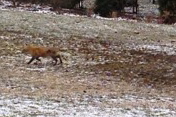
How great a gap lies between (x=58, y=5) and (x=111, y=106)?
39976 mm

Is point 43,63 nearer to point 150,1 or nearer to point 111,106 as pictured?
point 111,106

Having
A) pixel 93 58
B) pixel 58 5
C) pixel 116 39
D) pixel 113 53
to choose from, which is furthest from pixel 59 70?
pixel 58 5

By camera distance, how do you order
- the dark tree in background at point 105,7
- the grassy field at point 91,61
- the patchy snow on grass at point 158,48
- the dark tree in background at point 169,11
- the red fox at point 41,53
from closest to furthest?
the grassy field at point 91,61 → the red fox at point 41,53 → the patchy snow on grass at point 158,48 → the dark tree in background at point 169,11 → the dark tree in background at point 105,7

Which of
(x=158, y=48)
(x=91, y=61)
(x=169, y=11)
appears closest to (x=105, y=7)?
(x=169, y=11)

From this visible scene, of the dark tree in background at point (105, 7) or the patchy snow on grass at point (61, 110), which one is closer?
the patchy snow on grass at point (61, 110)

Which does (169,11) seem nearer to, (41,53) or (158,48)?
(158,48)

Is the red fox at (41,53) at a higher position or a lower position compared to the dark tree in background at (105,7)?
higher

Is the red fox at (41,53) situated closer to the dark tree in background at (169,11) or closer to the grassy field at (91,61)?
the grassy field at (91,61)

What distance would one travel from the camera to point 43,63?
66.2ft

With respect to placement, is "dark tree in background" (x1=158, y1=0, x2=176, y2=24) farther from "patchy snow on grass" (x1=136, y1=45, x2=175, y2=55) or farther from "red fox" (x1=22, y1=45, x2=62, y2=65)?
"red fox" (x1=22, y1=45, x2=62, y2=65)

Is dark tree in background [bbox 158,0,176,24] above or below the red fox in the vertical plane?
below

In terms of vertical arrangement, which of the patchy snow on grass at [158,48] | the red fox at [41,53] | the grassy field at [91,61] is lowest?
the patchy snow on grass at [158,48]

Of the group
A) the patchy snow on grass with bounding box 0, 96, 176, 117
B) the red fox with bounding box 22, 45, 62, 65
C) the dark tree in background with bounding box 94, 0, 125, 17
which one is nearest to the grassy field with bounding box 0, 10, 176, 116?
the red fox with bounding box 22, 45, 62, 65

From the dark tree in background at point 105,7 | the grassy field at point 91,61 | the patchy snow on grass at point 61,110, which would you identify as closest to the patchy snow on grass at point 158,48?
the grassy field at point 91,61
